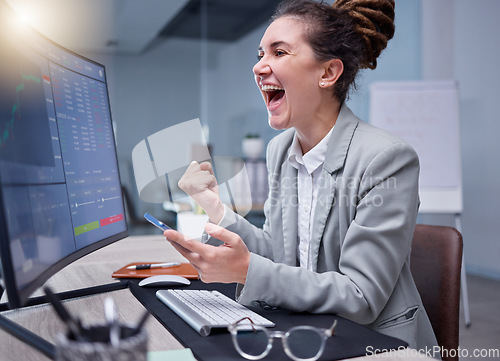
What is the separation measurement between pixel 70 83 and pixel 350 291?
67 cm

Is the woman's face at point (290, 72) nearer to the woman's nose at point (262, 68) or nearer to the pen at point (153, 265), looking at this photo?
the woman's nose at point (262, 68)

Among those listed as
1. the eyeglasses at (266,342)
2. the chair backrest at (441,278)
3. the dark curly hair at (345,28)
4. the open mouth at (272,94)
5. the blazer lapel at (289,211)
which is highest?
the dark curly hair at (345,28)

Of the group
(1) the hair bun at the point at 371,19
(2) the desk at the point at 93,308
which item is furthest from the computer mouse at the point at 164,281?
(1) the hair bun at the point at 371,19

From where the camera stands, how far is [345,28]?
117 centimetres

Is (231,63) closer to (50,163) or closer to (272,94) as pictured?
(272,94)

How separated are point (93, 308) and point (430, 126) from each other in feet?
10.4

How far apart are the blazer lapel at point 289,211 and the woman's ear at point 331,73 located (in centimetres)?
24

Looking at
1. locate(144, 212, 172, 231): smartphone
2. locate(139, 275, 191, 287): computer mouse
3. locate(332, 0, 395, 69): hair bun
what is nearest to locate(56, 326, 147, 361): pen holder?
locate(144, 212, 172, 231): smartphone

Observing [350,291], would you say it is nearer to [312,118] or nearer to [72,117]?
[312,118]

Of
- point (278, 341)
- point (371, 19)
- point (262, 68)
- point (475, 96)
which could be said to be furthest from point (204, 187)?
point (475, 96)

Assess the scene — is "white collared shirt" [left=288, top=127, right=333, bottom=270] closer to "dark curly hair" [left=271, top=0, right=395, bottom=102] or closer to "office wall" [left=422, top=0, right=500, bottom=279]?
"dark curly hair" [left=271, top=0, right=395, bottom=102]

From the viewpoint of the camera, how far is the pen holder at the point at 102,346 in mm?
395

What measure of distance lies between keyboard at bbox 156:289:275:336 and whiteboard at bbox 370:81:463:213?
2.80m

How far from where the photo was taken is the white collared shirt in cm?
117
